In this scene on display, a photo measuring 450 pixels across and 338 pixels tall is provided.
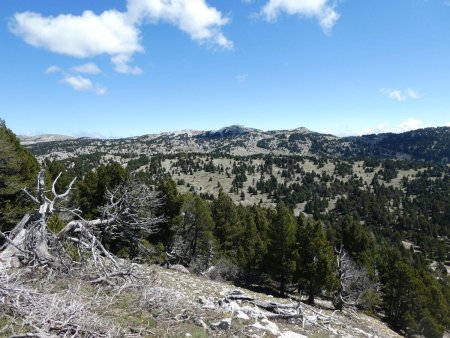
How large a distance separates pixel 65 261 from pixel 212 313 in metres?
5.22

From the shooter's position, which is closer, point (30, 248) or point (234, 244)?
point (30, 248)

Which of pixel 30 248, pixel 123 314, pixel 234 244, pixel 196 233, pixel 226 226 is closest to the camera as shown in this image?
pixel 123 314

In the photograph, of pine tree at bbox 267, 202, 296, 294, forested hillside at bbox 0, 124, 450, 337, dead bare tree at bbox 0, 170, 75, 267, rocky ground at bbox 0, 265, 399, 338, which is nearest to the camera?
rocky ground at bbox 0, 265, 399, 338

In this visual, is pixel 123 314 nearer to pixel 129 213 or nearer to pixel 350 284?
pixel 129 213

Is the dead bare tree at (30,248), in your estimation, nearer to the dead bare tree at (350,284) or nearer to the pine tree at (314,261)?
the pine tree at (314,261)

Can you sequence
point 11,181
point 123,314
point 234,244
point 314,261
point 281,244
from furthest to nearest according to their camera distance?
1. point 234,244
2. point 281,244
3. point 314,261
4. point 11,181
5. point 123,314

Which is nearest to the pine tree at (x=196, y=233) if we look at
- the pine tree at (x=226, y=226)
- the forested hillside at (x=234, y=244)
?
the forested hillside at (x=234, y=244)

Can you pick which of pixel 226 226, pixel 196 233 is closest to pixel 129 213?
pixel 196 233

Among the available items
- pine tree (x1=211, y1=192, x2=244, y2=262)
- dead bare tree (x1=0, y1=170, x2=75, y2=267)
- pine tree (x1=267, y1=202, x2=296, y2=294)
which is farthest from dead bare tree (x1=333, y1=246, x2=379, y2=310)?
dead bare tree (x1=0, y1=170, x2=75, y2=267)

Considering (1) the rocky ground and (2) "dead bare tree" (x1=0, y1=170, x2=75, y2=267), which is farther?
(2) "dead bare tree" (x1=0, y1=170, x2=75, y2=267)

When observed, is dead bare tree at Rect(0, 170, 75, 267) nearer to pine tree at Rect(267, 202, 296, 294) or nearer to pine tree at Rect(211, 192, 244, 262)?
pine tree at Rect(267, 202, 296, 294)

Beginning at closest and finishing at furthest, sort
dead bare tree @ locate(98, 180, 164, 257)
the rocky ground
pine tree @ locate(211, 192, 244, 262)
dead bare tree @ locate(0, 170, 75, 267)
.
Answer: the rocky ground
dead bare tree @ locate(0, 170, 75, 267)
dead bare tree @ locate(98, 180, 164, 257)
pine tree @ locate(211, 192, 244, 262)

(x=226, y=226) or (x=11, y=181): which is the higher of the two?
(x=11, y=181)

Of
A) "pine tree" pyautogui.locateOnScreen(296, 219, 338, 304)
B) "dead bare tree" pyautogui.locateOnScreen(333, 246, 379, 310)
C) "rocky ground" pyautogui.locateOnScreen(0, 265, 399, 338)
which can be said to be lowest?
"dead bare tree" pyautogui.locateOnScreen(333, 246, 379, 310)
